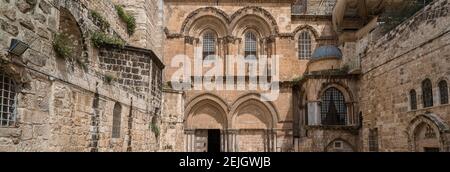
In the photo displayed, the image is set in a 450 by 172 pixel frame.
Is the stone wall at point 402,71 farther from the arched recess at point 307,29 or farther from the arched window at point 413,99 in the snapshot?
the arched recess at point 307,29

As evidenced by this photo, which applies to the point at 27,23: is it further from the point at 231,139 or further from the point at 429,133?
the point at 231,139

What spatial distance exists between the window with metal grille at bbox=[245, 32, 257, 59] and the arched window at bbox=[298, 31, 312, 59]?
2755mm

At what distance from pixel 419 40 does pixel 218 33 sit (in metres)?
11.9

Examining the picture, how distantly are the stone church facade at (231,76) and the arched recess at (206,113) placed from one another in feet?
0.20

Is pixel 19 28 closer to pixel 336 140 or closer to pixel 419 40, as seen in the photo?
pixel 419 40

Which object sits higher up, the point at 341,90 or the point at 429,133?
the point at 341,90

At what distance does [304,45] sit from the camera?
2400 centimetres

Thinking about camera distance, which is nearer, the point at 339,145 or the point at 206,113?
the point at 339,145

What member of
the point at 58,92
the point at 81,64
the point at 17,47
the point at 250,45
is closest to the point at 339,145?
the point at 250,45

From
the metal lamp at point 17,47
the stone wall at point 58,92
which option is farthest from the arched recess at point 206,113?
the metal lamp at point 17,47

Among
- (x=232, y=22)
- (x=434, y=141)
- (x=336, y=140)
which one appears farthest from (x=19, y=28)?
(x=232, y=22)

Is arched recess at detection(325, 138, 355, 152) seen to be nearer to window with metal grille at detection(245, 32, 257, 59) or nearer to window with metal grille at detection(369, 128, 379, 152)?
window with metal grille at detection(369, 128, 379, 152)

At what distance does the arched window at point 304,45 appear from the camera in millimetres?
23859

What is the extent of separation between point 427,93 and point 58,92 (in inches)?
466
